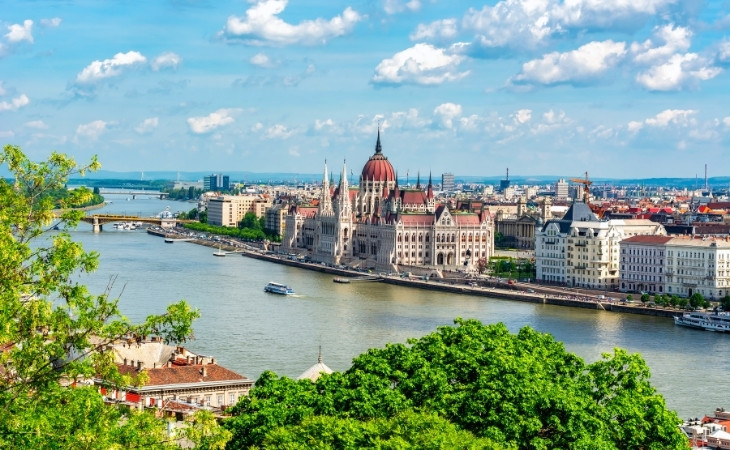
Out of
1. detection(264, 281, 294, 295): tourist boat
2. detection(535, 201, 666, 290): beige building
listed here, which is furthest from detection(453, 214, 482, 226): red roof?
detection(264, 281, 294, 295): tourist boat

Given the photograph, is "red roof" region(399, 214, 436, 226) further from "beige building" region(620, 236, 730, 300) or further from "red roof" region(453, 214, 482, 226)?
"beige building" region(620, 236, 730, 300)

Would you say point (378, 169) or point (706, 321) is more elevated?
point (378, 169)

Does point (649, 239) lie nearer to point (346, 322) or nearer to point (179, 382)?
point (346, 322)

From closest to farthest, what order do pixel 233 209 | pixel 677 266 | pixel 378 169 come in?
1. pixel 677 266
2. pixel 378 169
3. pixel 233 209

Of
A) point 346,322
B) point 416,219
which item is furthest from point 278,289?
point 416,219

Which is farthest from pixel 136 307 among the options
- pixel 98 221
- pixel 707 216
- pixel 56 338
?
pixel 98 221

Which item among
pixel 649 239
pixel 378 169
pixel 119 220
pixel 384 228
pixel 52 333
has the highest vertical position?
pixel 378 169

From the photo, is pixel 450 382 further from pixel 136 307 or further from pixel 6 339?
pixel 136 307
